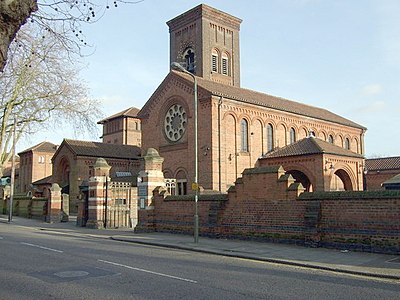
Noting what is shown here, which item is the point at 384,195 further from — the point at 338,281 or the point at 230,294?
the point at 230,294

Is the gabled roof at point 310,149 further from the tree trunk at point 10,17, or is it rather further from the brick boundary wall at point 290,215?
the tree trunk at point 10,17

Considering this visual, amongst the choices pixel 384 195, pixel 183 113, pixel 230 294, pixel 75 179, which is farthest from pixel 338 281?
pixel 75 179

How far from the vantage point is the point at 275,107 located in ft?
124

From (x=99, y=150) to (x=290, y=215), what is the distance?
113ft

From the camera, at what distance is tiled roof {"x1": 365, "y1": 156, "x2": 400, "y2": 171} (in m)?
43.1

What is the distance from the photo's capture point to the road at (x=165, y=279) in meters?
8.34

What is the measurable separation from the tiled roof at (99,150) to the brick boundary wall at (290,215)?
2537cm

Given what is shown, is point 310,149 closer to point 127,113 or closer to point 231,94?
point 231,94

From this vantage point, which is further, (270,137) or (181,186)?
(270,137)

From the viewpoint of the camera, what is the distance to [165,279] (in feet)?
32.1

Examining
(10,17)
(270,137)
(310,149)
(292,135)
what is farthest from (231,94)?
(10,17)

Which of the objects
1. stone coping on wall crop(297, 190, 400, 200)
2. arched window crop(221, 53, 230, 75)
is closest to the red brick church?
arched window crop(221, 53, 230, 75)

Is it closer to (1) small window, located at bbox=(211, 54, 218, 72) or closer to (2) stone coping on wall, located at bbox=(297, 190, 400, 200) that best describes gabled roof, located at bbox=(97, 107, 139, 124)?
(1) small window, located at bbox=(211, 54, 218, 72)

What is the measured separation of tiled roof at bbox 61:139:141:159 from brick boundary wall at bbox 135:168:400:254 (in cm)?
2537
